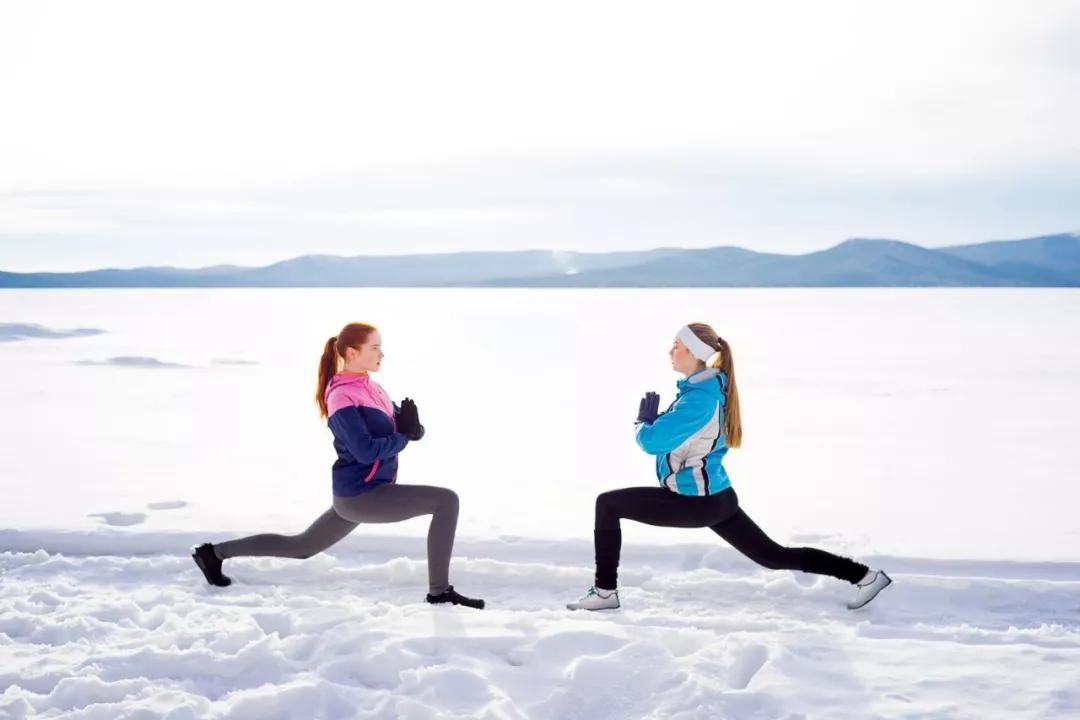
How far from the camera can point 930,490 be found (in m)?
6.70

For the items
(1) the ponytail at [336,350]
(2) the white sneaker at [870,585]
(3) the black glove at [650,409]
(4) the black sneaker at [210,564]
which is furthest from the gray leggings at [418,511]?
(2) the white sneaker at [870,585]

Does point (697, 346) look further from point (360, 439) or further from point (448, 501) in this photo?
point (360, 439)

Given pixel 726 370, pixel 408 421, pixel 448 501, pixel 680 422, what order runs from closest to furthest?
pixel 680 422 < pixel 726 370 < pixel 408 421 < pixel 448 501

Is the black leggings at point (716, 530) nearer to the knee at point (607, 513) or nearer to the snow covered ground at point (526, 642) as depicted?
the knee at point (607, 513)

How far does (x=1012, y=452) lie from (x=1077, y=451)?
0.59 metres

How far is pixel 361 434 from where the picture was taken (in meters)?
3.86

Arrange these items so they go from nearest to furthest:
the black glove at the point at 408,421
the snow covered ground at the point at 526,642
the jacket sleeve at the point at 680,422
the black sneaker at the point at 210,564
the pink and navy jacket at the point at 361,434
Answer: the snow covered ground at the point at 526,642
the jacket sleeve at the point at 680,422
the pink and navy jacket at the point at 361,434
the black glove at the point at 408,421
the black sneaker at the point at 210,564

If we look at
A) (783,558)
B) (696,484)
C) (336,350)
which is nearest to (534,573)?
(696,484)

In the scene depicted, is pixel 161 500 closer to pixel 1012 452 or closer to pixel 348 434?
pixel 348 434

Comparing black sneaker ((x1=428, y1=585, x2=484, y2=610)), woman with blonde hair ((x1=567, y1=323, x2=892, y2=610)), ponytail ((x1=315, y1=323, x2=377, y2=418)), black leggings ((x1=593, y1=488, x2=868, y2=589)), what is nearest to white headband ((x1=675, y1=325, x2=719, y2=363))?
woman with blonde hair ((x1=567, y1=323, x2=892, y2=610))

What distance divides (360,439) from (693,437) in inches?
55.9

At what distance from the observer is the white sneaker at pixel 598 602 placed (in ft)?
13.2

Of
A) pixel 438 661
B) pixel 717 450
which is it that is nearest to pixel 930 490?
pixel 717 450

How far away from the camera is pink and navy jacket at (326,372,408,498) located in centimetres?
387
